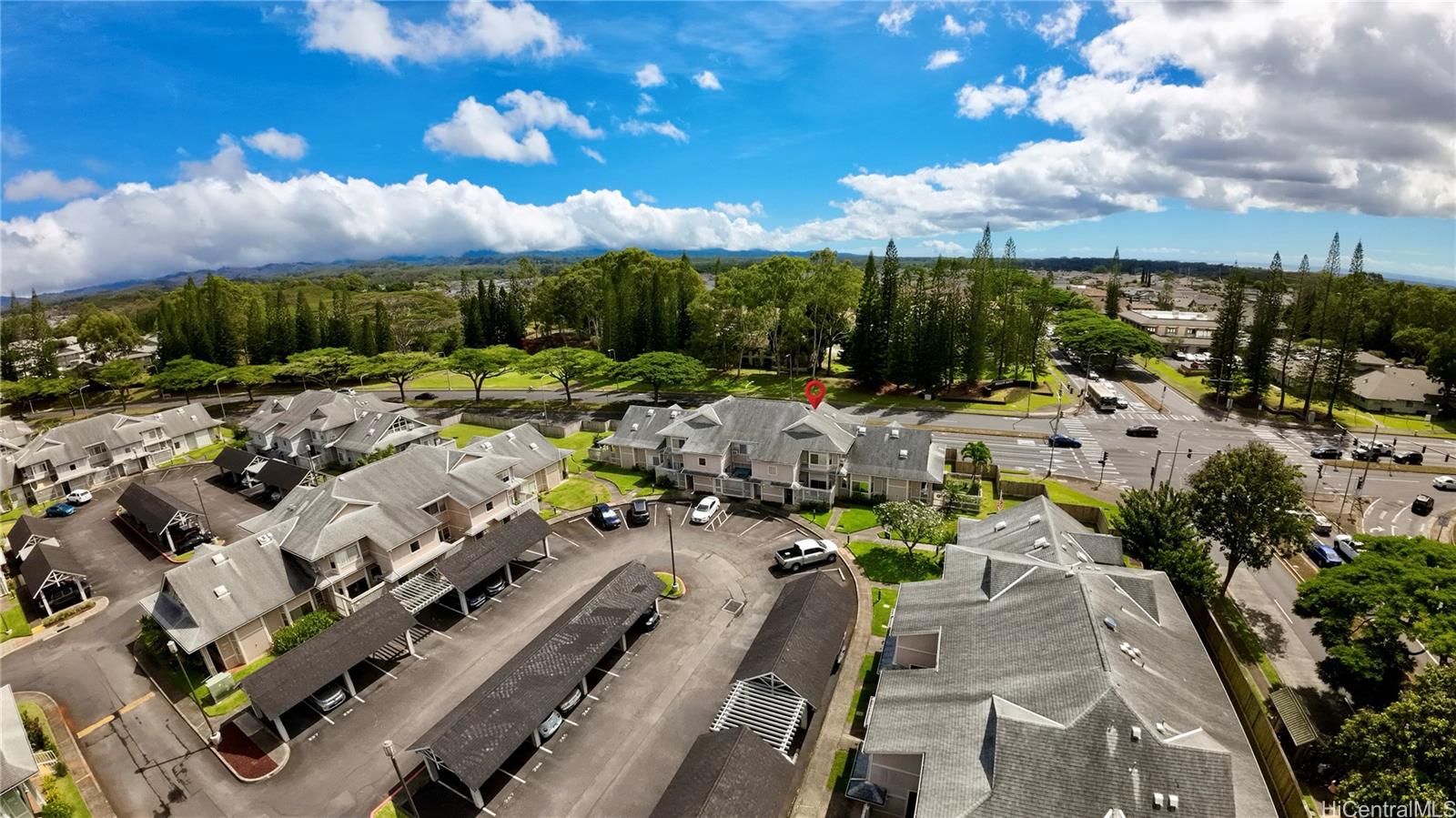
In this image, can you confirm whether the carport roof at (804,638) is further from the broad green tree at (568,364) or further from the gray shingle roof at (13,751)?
the broad green tree at (568,364)

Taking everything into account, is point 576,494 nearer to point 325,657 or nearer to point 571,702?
point 325,657

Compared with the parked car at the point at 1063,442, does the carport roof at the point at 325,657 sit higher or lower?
lower

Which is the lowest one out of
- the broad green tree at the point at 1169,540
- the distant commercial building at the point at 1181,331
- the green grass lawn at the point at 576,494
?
the green grass lawn at the point at 576,494

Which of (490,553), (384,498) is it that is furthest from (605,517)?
(384,498)

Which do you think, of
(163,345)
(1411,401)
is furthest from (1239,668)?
(163,345)

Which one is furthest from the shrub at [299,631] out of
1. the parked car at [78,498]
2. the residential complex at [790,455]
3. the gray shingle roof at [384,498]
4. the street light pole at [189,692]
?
the parked car at [78,498]
